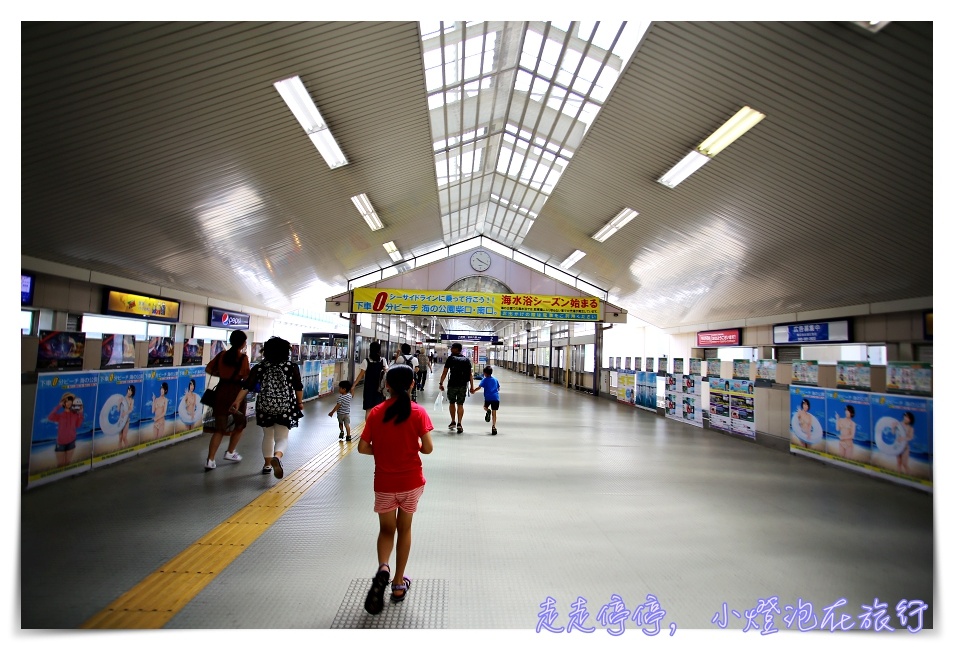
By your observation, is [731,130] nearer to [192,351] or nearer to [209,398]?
[209,398]

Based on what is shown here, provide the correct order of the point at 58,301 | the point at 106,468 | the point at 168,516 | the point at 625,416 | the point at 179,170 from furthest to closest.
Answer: the point at 625,416
the point at 58,301
the point at 179,170
the point at 106,468
the point at 168,516

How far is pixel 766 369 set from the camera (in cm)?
769

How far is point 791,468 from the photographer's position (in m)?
6.02

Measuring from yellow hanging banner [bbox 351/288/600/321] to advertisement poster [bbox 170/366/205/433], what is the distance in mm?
8988

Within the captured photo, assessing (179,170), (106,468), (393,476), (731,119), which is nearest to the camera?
(393,476)

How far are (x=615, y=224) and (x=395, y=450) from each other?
9717 millimetres

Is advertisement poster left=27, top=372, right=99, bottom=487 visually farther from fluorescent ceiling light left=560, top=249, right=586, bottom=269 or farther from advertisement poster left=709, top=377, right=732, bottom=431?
fluorescent ceiling light left=560, top=249, right=586, bottom=269

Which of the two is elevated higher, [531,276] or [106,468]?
[531,276]

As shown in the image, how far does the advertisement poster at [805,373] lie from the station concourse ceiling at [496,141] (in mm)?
2199

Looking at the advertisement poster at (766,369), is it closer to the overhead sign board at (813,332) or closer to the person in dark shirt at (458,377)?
the overhead sign board at (813,332)

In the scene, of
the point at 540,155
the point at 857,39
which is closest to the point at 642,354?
the point at 540,155

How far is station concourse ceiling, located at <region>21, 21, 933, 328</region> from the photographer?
453cm
